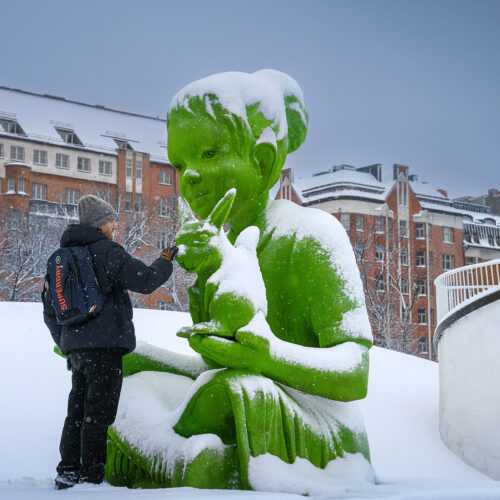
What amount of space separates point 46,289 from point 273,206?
3.67ft

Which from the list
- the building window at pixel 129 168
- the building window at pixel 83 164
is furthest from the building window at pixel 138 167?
the building window at pixel 83 164

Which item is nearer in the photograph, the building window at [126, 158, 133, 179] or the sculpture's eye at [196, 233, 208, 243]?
the sculpture's eye at [196, 233, 208, 243]

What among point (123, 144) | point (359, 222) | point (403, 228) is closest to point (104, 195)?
point (123, 144)

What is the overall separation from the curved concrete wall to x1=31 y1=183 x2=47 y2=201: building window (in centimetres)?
2925

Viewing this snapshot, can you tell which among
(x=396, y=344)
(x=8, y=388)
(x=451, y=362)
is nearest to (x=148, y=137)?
(x=396, y=344)

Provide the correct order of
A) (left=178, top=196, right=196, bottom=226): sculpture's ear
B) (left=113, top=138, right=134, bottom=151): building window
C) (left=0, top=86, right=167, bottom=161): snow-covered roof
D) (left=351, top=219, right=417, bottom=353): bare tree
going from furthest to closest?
(left=113, top=138, right=134, bottom=151): building window → (left=0, top=86, right=167, bottom=161): snow-covered roof → (left=351, top=219, right=417, bottom=353): bare tree → (left=178, top=196, right=196, bottom=226): sculpture's ear

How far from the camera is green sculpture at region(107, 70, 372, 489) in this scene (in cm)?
229

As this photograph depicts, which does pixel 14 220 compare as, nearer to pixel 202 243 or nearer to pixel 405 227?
pixel 405 227

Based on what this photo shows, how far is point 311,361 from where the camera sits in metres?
2.41

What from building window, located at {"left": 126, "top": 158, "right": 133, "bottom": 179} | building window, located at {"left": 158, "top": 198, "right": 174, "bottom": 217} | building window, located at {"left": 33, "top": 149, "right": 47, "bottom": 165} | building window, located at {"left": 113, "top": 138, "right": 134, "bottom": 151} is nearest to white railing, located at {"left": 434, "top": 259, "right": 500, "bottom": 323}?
building window, located at {"left": 158, "top": 198, "right": 174, "bottom": 217}

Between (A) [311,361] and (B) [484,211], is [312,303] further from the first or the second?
(B) [484,211]

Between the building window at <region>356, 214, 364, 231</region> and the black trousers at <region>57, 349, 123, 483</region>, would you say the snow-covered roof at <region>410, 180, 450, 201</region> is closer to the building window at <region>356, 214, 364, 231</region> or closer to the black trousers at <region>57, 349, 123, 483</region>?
the building window at <region>356, 214, 364, 231</region>

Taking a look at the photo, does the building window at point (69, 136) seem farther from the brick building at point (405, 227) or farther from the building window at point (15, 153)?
the brick building at point (405, 227)

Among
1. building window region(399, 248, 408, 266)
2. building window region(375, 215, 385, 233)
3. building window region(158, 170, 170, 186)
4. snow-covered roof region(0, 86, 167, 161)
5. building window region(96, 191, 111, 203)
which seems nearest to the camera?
building window region(96, 191, 111, 203)
